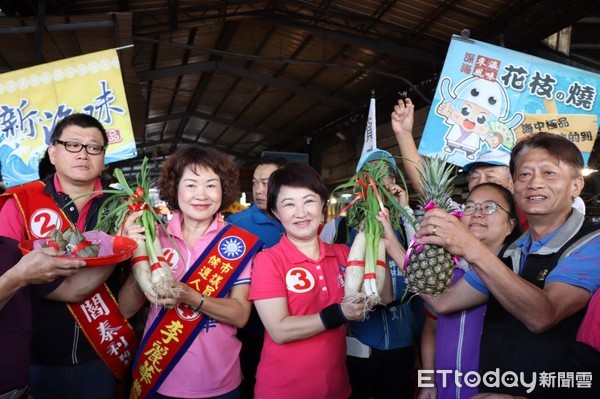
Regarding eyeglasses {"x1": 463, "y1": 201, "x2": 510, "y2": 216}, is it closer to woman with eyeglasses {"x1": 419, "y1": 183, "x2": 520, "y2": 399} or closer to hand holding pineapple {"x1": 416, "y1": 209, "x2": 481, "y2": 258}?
woman with eyeglasses {"x1": 419, "y1": 183, "x2": 520, "y2": 399}

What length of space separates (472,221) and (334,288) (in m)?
0.85

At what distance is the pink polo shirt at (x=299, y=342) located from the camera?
202 cm

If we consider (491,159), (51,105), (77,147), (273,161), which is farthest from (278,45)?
(77,147)

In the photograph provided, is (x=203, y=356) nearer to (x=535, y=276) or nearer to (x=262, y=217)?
(x=262, y=217)

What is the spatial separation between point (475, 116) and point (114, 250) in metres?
2.61

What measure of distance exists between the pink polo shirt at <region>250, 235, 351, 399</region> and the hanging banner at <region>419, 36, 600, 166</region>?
1529mm

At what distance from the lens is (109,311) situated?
2.25 metres

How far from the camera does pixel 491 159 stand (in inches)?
114

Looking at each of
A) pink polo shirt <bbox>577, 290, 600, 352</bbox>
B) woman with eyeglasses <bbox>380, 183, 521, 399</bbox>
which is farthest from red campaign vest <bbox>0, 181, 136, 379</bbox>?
pink polo shirt <bbox>577, 290, 600, 352</bbox>

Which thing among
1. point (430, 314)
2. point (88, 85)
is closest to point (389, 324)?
point (430, 314)

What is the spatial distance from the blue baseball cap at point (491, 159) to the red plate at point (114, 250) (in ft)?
7.33

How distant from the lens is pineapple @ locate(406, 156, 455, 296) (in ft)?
5.71

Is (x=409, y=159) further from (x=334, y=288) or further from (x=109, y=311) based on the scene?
(x=109, y=311)

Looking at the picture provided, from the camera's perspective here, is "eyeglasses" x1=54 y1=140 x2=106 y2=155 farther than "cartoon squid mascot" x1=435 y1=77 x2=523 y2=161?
No
